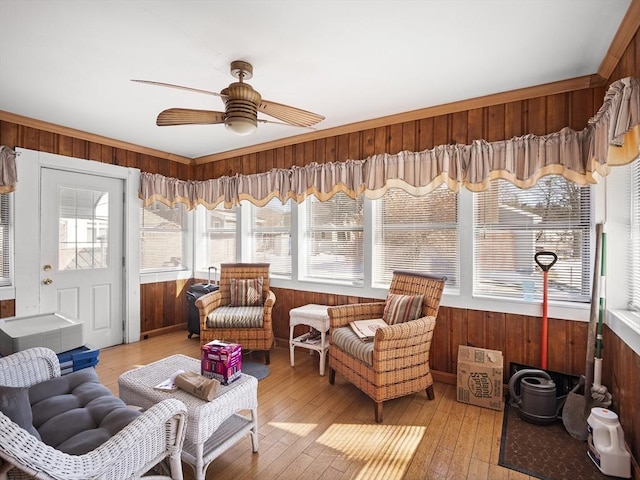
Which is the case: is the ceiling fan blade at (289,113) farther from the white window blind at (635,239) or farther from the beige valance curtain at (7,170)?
the beige valance curtain at (7,170)

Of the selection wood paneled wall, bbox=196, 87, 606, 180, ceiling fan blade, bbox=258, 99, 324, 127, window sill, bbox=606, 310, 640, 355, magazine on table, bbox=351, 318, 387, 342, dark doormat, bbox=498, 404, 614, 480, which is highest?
wood paneled wall, bbox=196, 87, 606, 180

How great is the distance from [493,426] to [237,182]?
366 cm

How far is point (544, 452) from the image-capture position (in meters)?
2.00

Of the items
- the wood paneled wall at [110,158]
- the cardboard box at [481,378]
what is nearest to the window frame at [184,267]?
the wood paneled wall at [110,158]

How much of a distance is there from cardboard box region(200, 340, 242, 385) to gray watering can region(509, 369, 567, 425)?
203 cm

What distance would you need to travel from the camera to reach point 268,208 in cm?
432

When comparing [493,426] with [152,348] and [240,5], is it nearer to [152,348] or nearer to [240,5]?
[240,5]

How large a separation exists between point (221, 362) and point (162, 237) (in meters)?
3.17

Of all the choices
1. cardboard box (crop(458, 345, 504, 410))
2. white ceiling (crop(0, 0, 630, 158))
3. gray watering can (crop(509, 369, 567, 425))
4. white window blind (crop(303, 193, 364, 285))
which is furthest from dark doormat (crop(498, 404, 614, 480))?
white ceiling (crop(0, 0, 630, 158))

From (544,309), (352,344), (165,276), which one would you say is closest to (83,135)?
(165,276)

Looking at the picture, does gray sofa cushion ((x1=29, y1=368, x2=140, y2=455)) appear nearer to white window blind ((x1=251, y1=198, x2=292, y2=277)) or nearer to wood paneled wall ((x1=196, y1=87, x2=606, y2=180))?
white window blind ((x1=251, y1=198, x2=292, y2=277))

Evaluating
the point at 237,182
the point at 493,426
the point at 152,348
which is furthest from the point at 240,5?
the point at 152,348

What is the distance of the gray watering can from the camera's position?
226 cm

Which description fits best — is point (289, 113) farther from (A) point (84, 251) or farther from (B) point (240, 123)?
(A) point (84, 251)
